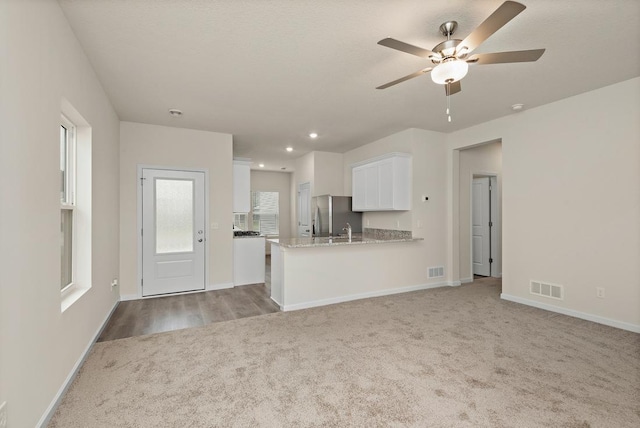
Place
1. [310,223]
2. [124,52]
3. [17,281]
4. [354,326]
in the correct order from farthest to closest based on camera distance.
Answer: [310,223] < [354,326] < [124,52] < [17,281]

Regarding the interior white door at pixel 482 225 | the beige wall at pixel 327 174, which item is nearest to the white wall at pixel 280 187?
the beige wall at pixel 327 174

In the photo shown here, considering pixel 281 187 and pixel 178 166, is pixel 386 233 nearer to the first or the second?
pixel 178 166

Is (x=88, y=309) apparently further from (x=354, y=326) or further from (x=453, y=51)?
(x=453, y=51)

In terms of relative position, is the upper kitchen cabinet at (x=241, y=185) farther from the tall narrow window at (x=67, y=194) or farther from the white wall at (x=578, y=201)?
the white wall at (x=578, y=201)

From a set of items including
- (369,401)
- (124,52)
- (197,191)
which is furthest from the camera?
(197,191)

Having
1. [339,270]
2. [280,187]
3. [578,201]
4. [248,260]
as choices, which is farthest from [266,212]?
[578,201]

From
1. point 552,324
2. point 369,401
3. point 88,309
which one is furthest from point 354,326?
point 88,309

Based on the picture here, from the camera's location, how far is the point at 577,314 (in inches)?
146

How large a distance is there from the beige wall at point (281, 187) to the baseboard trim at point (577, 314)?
6.42 meters

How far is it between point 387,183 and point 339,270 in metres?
1.79

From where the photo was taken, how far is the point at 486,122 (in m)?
4.77

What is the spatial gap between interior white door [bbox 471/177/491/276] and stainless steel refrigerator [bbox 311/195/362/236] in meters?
2.48

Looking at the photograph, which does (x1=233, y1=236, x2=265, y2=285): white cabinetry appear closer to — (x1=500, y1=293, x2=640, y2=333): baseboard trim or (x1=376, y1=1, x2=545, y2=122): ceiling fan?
(x1=500, y1=293, x2=640, y2=333): baseboard trim

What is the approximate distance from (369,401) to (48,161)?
105 inches
